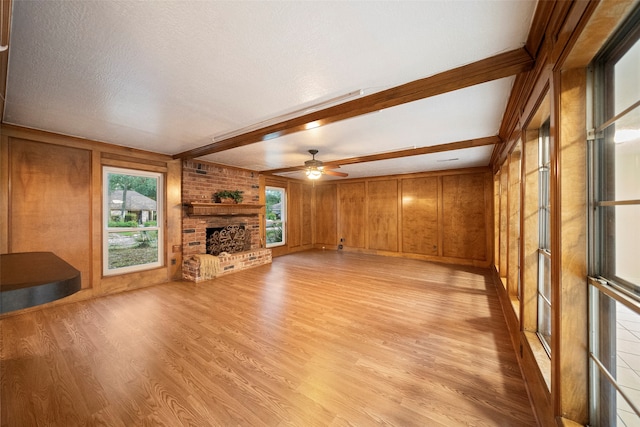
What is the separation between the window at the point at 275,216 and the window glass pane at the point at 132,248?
9.22 feet

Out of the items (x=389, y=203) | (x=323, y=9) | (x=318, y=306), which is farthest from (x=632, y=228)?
(x=389, y=203)

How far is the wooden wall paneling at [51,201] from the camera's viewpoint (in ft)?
9.68

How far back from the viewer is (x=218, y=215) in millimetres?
5164

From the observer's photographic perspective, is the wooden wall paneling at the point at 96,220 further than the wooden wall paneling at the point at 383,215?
No

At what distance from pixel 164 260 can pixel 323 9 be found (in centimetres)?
471

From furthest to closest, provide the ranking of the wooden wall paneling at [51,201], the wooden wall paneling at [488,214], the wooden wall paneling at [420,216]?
the wooden wall paneling at [420,216]
the wooden wall paneling at [488,214]
the wooden wall paneling at [51,201]

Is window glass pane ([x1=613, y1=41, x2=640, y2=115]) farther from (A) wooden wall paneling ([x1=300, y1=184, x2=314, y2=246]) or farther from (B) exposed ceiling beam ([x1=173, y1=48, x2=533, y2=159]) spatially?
(A) wooden wall paneling ([x1=300, y1=184, x2=314, y2=246])

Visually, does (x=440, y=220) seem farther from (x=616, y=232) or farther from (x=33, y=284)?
(x=33, y=284)

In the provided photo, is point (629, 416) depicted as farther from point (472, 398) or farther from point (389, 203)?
point (389, 203)

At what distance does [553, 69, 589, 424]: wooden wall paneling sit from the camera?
112cm

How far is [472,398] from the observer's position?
1.62 metres

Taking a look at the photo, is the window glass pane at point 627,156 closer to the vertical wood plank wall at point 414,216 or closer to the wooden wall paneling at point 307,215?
the vertical wood plank wall at point 414,216

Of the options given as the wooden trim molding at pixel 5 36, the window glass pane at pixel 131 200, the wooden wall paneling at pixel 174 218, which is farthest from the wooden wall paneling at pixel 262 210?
the wooden trim molding at pixel 5 36

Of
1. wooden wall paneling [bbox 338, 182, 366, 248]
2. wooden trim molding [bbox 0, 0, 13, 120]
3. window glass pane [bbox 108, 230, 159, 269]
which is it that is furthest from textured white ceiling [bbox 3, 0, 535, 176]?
wooden wall paneling [bbox 338, 182, 366, 248]
